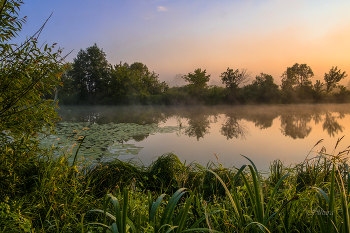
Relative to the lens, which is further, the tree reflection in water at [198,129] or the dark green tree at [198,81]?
the dark green tree at [198,81]

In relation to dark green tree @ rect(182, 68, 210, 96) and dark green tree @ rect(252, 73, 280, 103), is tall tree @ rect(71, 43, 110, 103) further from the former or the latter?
dark green tree @ rect(252, 73, 280, 103)

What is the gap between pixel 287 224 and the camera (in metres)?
1.30

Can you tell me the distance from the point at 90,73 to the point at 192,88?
13.1 m

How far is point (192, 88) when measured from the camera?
70.8 ft

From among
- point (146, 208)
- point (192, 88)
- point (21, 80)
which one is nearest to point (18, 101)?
point (21, 80)

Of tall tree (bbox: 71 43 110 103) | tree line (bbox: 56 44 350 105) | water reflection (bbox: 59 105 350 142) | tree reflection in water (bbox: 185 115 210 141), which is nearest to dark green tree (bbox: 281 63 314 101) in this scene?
tree line (bbox: 56 44 350 105)

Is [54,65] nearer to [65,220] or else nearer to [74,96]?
[65,220]

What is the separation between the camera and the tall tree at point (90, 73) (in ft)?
77.7

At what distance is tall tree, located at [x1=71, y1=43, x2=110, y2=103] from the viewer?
23.7 metres

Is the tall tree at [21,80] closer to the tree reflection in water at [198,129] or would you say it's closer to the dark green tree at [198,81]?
the tree reflection in water at [198,129]

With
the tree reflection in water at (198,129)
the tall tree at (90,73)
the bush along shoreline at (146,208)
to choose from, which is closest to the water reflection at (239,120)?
the tree reflection in water at (198,129)

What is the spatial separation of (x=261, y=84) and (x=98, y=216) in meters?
21.8

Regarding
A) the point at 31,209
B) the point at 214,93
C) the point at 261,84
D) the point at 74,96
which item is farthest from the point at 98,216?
the point at 74,96

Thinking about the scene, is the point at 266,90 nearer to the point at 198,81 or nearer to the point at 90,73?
the point at 198,81
